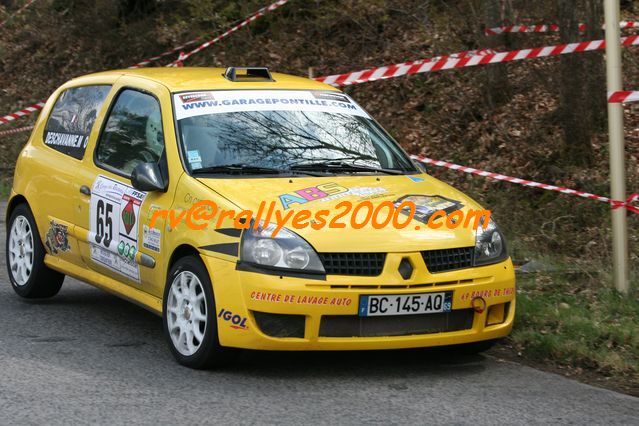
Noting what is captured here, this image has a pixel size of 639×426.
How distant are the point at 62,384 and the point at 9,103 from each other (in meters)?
15.0

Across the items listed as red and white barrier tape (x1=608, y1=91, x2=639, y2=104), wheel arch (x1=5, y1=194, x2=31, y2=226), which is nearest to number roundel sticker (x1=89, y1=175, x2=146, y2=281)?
wheel arch (x1=5, y1=194, x2=31, y2=226)

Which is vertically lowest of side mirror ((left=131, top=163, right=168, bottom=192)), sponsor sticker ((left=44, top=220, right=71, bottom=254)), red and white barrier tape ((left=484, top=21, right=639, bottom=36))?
sponsor sticker ((left=44, top=220, right=71, bottom=254))

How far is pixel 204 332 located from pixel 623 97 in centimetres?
343

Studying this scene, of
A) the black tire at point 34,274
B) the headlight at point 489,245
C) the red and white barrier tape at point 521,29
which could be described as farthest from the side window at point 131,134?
the red and white barrier tape at point 521,29

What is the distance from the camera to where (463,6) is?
13.6m

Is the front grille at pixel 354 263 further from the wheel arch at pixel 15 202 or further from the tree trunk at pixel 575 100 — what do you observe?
the tree trunk at pixel 575 100

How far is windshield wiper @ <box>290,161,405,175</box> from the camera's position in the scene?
6973 mm

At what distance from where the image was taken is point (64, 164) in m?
8.05

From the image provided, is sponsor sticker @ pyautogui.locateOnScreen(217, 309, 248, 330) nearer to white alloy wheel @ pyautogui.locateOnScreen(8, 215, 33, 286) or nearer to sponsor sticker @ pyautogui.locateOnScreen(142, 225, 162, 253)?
sponsor sticker @ pyautogui.locateOnScreen(142, 225, 162, 253)

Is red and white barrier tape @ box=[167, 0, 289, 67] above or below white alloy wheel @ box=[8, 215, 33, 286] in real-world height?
above

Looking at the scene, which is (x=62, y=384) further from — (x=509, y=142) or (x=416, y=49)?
(x=416, y=49)

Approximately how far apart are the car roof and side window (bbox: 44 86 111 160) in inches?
8.1

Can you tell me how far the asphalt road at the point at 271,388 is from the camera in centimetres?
551

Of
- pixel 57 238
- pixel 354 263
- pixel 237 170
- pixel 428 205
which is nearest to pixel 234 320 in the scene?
pixel 354 263
